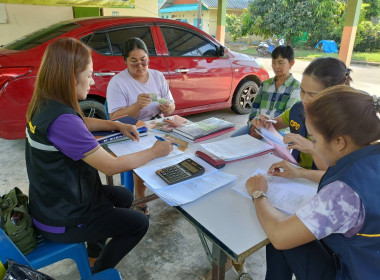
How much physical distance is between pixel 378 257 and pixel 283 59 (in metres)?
2.00

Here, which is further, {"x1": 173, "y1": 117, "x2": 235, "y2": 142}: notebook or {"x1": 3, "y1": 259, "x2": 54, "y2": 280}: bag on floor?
{"x1": 173, "y1": 117, "x2": 235, "y2": 142}: notebook

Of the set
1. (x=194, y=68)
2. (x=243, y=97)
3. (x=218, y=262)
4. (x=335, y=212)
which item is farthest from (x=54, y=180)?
(x=243, y=97)

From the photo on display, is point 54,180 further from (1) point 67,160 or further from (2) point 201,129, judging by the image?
(2) point 201,129

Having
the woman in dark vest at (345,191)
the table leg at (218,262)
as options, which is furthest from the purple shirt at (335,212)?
the table leg at (218,262)

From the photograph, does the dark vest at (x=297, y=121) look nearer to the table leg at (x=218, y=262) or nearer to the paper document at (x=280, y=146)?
the paper document at (x=280, y=146)

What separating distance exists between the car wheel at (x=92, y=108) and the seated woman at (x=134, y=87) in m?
1.10

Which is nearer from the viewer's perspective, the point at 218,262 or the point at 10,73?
the point at 218,262

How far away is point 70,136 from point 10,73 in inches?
85.2

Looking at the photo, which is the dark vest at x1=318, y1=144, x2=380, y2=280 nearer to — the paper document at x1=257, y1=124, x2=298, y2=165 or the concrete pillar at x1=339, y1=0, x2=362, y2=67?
the paper document at x1=257, y1=124, x2=298, y2=165

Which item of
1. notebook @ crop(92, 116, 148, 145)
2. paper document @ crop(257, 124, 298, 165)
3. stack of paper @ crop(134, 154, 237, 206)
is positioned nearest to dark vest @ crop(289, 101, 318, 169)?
paper document @ crop(257, 124, 298, 165)

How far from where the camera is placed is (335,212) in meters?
0.83

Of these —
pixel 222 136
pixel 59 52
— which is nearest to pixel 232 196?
pixel 222 136

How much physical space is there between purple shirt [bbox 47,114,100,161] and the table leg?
67cm

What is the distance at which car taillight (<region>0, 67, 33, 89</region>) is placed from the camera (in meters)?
2.74
